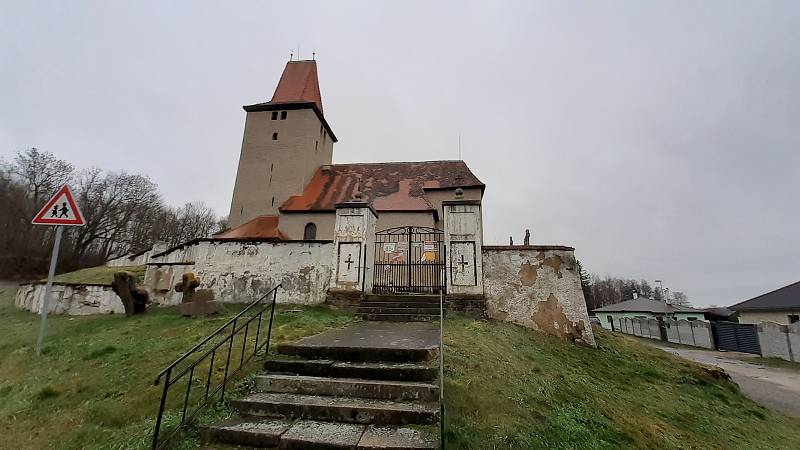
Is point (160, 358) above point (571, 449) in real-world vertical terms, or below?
above

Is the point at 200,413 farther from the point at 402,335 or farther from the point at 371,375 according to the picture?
the point at 402,335

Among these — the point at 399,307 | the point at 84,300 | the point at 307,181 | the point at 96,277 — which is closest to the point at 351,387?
the point at 399,307

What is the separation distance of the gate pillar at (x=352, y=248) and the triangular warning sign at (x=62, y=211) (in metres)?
5.22

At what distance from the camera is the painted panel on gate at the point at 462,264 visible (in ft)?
29.3

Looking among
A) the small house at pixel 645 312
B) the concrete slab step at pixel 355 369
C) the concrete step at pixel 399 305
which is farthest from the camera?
the small house at pixel 645 312

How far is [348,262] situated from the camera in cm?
931

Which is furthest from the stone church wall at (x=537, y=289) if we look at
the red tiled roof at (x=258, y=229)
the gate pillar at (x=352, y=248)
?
the red tiled roof at (x=258, y=229)

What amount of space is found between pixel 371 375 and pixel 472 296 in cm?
482

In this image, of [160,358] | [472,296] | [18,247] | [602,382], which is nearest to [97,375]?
[160,358]

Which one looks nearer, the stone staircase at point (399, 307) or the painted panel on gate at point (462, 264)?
the stone staircase at point (399, 307)

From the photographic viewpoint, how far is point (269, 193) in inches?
837

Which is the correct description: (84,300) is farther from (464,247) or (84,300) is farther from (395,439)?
(395,439)

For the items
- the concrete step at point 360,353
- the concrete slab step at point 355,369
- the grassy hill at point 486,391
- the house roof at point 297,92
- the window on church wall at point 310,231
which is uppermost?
the house roof at point 297,92

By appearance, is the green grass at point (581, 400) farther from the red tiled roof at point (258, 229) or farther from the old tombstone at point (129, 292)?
the red tiled roof at point (258, 229)
